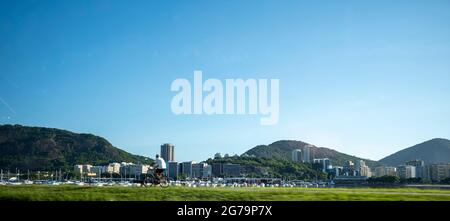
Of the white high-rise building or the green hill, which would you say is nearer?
the green hill

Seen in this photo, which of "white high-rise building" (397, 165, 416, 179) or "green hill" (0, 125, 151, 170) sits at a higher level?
"green hill" (0, 125, 151, 170)

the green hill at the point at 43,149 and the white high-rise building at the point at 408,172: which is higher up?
the green hill at the point at 43,149

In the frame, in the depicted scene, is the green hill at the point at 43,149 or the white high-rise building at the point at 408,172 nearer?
the green hill at the point at 43,149

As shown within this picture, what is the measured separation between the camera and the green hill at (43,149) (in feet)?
182

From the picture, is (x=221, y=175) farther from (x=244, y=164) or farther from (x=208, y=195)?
(x=208, y=195)

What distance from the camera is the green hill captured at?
55.5 m

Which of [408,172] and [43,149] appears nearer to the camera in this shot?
[43,149]

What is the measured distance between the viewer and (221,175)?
172250 millimetres

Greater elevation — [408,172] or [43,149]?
[43,149]

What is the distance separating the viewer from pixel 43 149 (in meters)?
78.0
